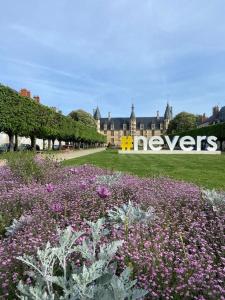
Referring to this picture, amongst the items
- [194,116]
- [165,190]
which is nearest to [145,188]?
[165,190]

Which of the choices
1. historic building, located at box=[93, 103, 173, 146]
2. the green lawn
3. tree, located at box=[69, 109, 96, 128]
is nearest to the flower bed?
the green lawn

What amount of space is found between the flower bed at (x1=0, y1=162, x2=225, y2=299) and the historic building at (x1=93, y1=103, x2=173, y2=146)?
161 metres

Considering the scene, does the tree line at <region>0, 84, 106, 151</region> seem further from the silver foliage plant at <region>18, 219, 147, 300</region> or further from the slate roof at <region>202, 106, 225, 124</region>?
the slate roof at <region>202, 106, 225, 124</region>

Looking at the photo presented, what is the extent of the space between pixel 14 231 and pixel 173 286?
2.44 metres

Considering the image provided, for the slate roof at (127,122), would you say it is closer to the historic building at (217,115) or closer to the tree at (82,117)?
the tree at (82,117)

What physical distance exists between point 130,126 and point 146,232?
166 m

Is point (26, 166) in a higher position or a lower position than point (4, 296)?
higher

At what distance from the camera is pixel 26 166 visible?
898cm

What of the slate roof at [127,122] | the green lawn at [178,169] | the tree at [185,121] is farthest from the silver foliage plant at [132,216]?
the slate roof at [127,122]

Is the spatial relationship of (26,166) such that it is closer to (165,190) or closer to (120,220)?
(165,190)

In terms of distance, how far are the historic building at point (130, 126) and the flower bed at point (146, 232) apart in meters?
161

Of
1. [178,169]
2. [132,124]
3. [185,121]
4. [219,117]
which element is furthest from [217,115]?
[178,169]

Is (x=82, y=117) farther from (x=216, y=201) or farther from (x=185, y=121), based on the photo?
(x=216, y=201)

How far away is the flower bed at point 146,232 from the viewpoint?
3.13m
